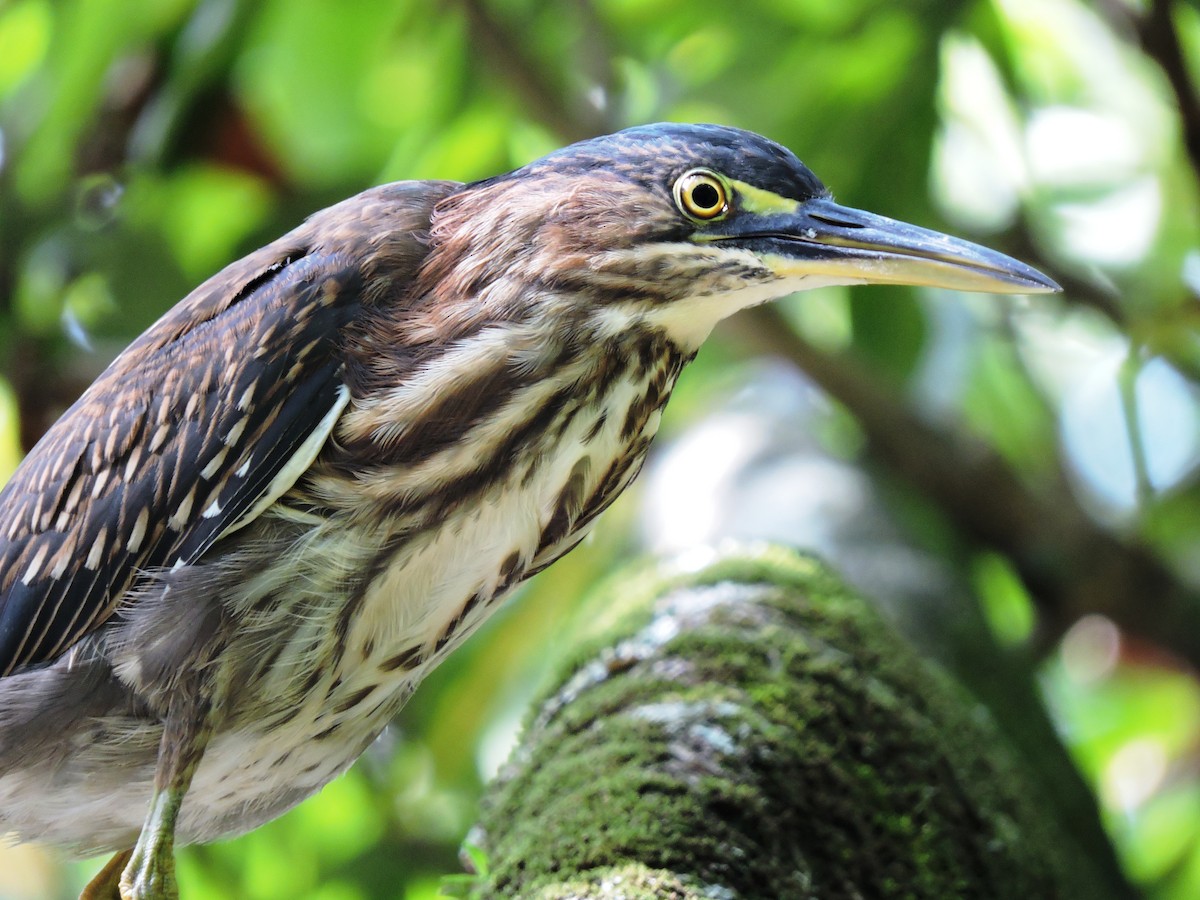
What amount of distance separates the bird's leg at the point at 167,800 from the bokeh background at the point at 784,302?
163cm

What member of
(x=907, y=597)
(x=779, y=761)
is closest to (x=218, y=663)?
(x=779, y=761)

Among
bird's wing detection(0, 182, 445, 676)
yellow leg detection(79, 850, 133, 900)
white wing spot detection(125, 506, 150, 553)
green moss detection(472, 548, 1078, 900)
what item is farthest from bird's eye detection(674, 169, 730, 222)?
yellow leg detection(79, 850, 133, 900)

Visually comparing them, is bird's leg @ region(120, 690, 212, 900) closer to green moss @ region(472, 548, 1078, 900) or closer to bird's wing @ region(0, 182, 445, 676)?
bird's wing @ region(0, 182, 445, 676)

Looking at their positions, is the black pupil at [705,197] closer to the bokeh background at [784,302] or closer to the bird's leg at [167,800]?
the bird's leg at [167,800]

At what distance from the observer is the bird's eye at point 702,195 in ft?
6.64

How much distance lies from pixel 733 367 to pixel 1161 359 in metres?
1.62

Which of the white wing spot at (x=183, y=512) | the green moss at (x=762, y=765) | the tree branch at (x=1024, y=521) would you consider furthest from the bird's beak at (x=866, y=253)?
the tree branch at (x=1024, y=521)

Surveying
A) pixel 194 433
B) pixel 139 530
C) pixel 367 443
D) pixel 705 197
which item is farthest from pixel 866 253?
pixel 139 530

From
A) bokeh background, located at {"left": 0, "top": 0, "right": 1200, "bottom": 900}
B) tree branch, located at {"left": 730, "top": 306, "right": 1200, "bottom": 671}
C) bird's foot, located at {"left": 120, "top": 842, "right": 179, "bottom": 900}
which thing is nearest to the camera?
bird's foot, located at {"left": 120, "top": 842, "right": 179, "bottom": 900}

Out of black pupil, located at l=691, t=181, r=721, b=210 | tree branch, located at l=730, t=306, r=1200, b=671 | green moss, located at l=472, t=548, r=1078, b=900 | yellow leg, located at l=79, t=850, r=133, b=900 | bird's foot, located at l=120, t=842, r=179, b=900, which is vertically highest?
black pupil, located at l=691, t=181, r=721, b=210

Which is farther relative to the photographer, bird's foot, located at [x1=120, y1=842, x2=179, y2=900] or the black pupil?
the black pupil

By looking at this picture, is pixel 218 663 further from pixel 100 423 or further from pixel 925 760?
pixel 925 760

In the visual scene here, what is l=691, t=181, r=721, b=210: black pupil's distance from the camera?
2031 millimetres

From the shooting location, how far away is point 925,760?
2463mm
